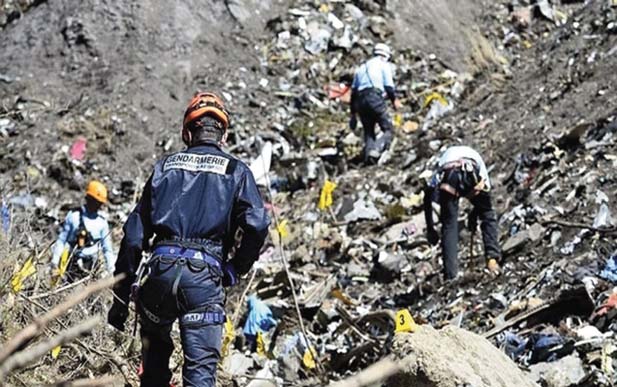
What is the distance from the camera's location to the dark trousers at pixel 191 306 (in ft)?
12.4

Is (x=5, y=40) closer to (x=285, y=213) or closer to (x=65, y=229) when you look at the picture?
(x=285, y=213)

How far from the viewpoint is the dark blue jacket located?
12.8ft

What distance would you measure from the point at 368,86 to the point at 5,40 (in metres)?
6.04

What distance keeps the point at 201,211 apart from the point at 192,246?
14cm

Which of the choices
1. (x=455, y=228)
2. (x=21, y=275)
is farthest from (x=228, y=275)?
(x=455, y=228)

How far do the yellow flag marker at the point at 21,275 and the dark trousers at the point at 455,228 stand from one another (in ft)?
11.3

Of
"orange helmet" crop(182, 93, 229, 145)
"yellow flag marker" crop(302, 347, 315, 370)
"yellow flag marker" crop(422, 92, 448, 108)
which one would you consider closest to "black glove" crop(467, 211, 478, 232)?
"yellow flag marker" crop(302, 347, 315, 370)

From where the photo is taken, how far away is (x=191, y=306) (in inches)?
150

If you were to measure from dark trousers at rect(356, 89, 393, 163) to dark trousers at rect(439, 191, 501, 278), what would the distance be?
3.59m

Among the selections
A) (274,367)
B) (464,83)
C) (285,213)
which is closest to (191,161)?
(274,367)

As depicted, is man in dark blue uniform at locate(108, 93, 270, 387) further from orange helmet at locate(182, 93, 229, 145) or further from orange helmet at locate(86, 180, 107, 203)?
orange helmet at locate(86, 180, 107, 203)

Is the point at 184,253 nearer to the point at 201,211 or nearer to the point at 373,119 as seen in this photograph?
the point at 201,211

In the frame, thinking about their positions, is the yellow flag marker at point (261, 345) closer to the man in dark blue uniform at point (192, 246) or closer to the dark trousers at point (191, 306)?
the man in dark blue uniform at point (192, 246)

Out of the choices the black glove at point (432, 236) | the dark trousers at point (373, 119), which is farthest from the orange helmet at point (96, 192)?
the dark trousers at point (373, 119)
